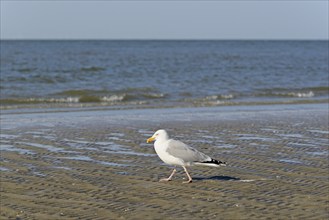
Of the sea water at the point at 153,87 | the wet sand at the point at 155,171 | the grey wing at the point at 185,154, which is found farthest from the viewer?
the sea water at the point at 153,87

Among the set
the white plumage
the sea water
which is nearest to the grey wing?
the white plumage

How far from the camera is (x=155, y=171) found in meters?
9.95

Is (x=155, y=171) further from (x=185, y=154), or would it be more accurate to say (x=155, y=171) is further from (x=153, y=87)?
(x=153, y=87)

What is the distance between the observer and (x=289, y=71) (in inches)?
1630

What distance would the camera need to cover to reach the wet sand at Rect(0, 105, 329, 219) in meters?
7.58

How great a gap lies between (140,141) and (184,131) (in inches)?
75.4

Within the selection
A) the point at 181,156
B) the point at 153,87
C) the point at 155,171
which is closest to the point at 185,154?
the point at 181,156

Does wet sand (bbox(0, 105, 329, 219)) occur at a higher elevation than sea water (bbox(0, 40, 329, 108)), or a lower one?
lower

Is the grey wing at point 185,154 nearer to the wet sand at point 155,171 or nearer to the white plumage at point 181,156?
the white plumage at point 181,156

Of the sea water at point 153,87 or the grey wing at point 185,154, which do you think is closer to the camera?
the grey wing at point 185,154

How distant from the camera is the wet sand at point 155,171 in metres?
7.58

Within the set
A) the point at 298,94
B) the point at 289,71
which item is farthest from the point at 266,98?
the point at 289,71

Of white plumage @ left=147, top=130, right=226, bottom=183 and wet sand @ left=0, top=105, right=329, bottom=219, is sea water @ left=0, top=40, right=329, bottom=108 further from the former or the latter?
white plumage @ left=147, top=130, right=226, bottom=183

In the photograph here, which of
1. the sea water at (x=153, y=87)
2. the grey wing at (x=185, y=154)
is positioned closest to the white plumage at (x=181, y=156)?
the grey wing at (x=185, y=154)
